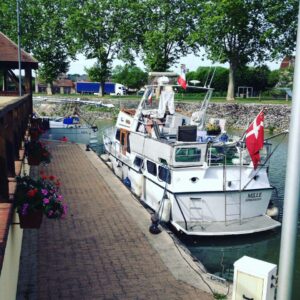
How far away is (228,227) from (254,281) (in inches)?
283

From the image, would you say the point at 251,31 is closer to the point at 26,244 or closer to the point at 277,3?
the point at 277,3

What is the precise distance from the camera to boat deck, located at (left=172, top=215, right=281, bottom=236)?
12.6 metres

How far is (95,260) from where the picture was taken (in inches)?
356

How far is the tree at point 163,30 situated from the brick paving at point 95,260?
43.6 metres

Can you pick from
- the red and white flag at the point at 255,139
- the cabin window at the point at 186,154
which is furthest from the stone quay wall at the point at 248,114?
the red and white flag at the point at 255,139

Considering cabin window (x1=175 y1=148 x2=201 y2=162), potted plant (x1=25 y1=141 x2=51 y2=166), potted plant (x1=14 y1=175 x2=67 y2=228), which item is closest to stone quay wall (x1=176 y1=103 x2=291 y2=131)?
cabin window (x1=175 y1=148 x2=201 y2=162)

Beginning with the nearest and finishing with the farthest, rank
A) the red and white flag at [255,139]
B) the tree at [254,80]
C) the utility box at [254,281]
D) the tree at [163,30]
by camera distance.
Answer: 1. the utility box at [254,281]
2. the red and white flag at [255,139]
3. the tree at [163,30]
4. the tree at [254,80]

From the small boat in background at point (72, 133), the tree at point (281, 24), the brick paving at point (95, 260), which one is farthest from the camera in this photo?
the tree at point (281, 24)

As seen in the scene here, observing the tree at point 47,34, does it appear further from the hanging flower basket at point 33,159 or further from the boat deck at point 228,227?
the hanging flower basket at point 33,159

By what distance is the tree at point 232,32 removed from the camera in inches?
1816

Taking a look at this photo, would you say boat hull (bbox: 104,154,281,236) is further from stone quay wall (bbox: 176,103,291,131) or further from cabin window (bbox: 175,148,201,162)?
stone quay wall (bbox: 176,103,291,131)

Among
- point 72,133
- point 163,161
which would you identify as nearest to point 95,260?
point 163,161

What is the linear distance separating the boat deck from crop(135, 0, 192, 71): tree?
A: 141ft

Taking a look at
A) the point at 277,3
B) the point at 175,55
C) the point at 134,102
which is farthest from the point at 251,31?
the point at 134,102
